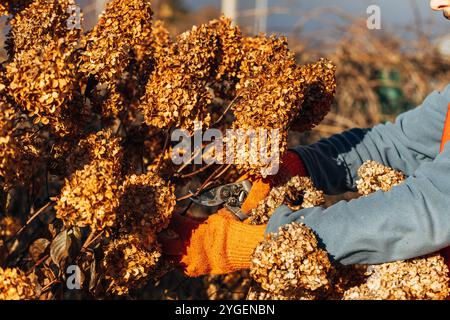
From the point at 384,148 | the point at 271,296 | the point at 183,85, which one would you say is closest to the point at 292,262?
the point at 271,296

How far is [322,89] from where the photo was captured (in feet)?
5.18

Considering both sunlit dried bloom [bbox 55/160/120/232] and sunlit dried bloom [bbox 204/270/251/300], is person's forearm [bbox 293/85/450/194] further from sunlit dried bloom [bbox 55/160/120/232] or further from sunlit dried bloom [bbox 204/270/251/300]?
sunlit dried bloom [bbox 55/160/120/232]

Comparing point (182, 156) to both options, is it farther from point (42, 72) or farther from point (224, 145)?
point (42, 72)

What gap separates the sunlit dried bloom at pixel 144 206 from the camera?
128cm

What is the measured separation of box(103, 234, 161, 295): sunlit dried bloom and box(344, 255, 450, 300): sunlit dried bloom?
0.47m

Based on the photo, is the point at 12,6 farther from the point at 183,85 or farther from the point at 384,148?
the point at 384,148

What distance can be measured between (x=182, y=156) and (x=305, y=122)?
1.16 ft

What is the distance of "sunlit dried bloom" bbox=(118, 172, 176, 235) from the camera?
128cm

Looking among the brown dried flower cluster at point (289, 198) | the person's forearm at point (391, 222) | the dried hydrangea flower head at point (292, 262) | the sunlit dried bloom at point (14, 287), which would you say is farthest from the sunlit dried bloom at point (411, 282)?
the sunlit dried bloom at point (14, 287)

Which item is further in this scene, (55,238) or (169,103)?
(169,103)

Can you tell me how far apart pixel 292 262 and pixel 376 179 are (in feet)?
1.40

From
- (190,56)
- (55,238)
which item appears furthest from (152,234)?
(190,56)

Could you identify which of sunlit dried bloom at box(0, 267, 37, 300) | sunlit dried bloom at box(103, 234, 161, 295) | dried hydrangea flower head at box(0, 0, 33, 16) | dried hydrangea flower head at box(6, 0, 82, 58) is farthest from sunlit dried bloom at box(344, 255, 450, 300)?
dried hydrangea flower head at box(0, 0, 33, 16)

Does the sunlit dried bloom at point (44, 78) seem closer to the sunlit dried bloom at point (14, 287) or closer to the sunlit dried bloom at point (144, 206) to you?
the sunlit dried bloom at point (144, 206)
